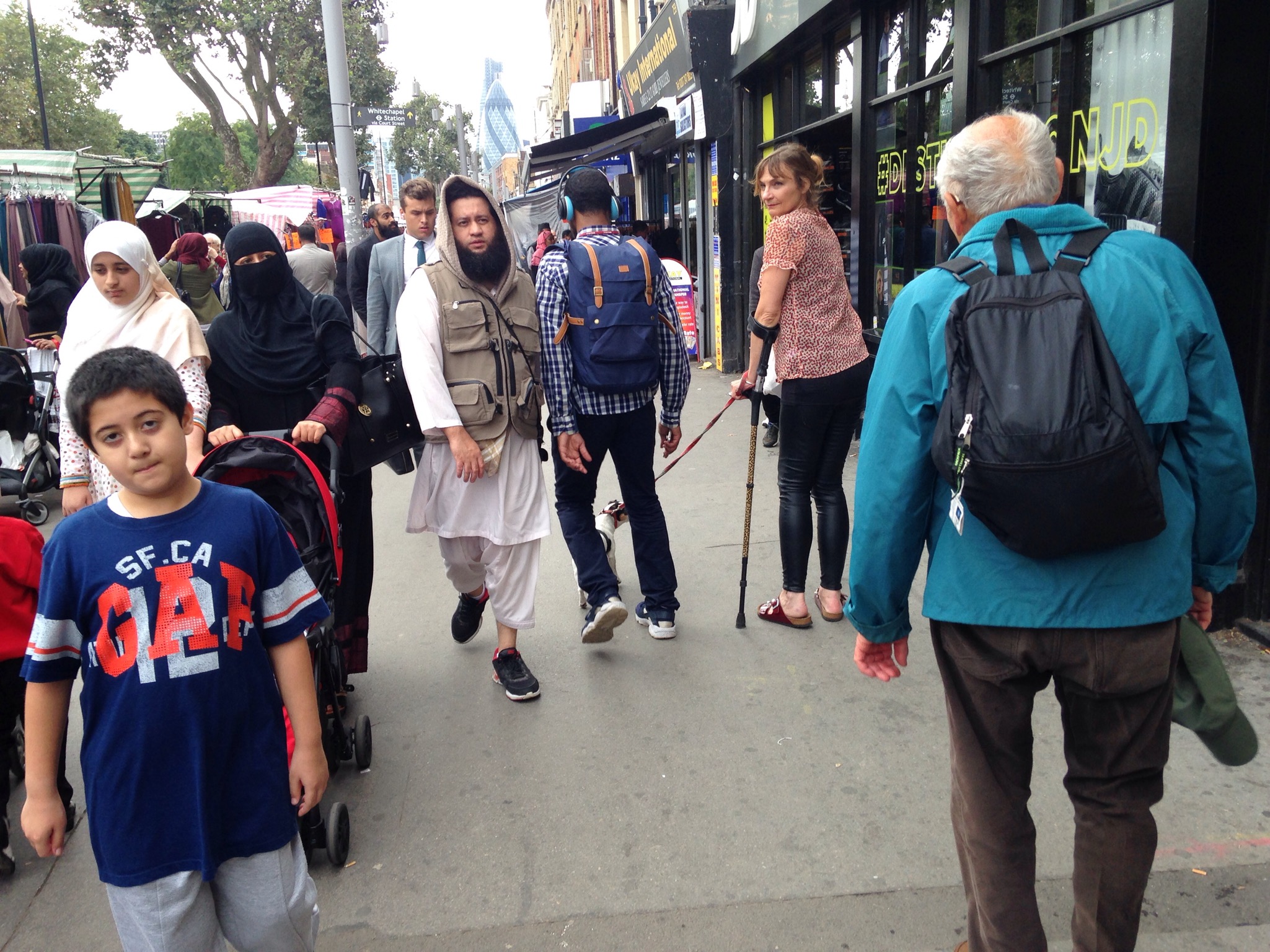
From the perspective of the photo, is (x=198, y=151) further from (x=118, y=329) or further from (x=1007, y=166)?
(x=1007, y=166)

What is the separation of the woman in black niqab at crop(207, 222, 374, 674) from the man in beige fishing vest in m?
0.27

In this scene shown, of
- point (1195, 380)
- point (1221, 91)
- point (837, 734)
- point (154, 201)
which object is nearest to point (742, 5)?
point (1221, 91)

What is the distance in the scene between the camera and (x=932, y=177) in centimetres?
659

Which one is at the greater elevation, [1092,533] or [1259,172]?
[1259,172]

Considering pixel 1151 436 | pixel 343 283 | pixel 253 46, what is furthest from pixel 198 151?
pixel 1151 436

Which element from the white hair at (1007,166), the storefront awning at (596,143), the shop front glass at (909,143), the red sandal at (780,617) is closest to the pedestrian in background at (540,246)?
the storefront awning at (596,143)

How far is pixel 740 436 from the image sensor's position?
8.89m

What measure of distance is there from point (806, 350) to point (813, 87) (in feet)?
18.1

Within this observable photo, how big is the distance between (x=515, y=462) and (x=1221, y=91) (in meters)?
2.96

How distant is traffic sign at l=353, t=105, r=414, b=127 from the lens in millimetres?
12688

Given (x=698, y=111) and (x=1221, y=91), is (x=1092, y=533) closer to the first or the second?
(x=1221, y=91)

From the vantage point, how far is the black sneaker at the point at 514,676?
4.11 m

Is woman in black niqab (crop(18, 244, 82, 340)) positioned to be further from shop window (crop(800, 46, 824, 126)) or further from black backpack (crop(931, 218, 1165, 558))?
black backpack (crop(931, 218, 1165, 558))

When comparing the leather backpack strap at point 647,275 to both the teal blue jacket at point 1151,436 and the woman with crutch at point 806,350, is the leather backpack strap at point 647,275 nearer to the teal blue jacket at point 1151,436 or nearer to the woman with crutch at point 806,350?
the woman with crutch at point 806,350
